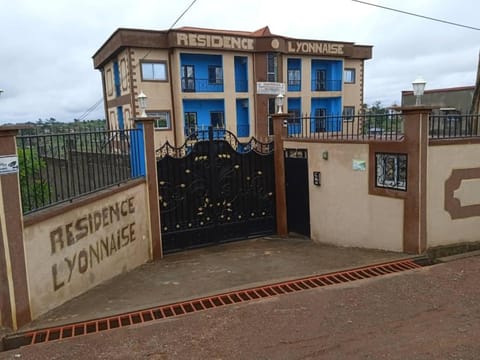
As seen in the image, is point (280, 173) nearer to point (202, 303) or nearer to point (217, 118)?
point (202, 303)

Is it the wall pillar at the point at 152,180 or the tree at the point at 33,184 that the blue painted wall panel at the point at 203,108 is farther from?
the tree at the point at 33,184

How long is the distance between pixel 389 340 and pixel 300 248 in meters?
3.79

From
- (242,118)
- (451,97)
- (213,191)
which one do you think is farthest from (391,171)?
(451,97)

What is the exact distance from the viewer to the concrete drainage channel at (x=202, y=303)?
12.7ft

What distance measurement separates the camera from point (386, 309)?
4242 mm

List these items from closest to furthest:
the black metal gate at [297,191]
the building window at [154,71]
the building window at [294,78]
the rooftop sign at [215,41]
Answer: the black metal gate at [297,191], the building window at [154,71], the rooftop sign at [215,41], the building window at [294,78]

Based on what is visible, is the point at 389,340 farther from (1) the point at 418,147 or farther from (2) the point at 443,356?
(1) the point at 418,147

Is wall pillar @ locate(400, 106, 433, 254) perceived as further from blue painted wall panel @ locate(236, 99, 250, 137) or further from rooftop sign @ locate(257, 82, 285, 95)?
blue painted wall panel @ locate(236, 99, 250, 137)

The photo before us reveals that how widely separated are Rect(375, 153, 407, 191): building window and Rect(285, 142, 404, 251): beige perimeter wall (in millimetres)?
224

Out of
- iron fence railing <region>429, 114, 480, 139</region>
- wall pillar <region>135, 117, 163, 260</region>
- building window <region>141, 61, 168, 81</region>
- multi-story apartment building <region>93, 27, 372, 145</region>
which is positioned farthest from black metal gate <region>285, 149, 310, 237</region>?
building window <region>141, 61, 168, 81</region>

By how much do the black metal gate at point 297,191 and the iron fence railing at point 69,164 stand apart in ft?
11.5

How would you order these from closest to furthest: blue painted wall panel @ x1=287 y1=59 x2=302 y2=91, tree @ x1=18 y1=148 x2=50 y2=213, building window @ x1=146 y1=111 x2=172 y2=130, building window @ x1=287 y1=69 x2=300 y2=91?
tree @ x1=18 y1=148 x2=50 y2=213 → building window @ x1=146 y1=111 x2=172 y2=130 → blue painted wall panel @ x1=287 y1=59 x2=302 y2=91 → building window @ x1=287 y1=69 x2=300 y2=91

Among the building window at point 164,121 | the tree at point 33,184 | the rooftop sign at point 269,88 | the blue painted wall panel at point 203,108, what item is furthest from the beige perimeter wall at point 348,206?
the rooftop sign at point 269,88

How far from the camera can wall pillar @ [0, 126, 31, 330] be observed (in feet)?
12.5
